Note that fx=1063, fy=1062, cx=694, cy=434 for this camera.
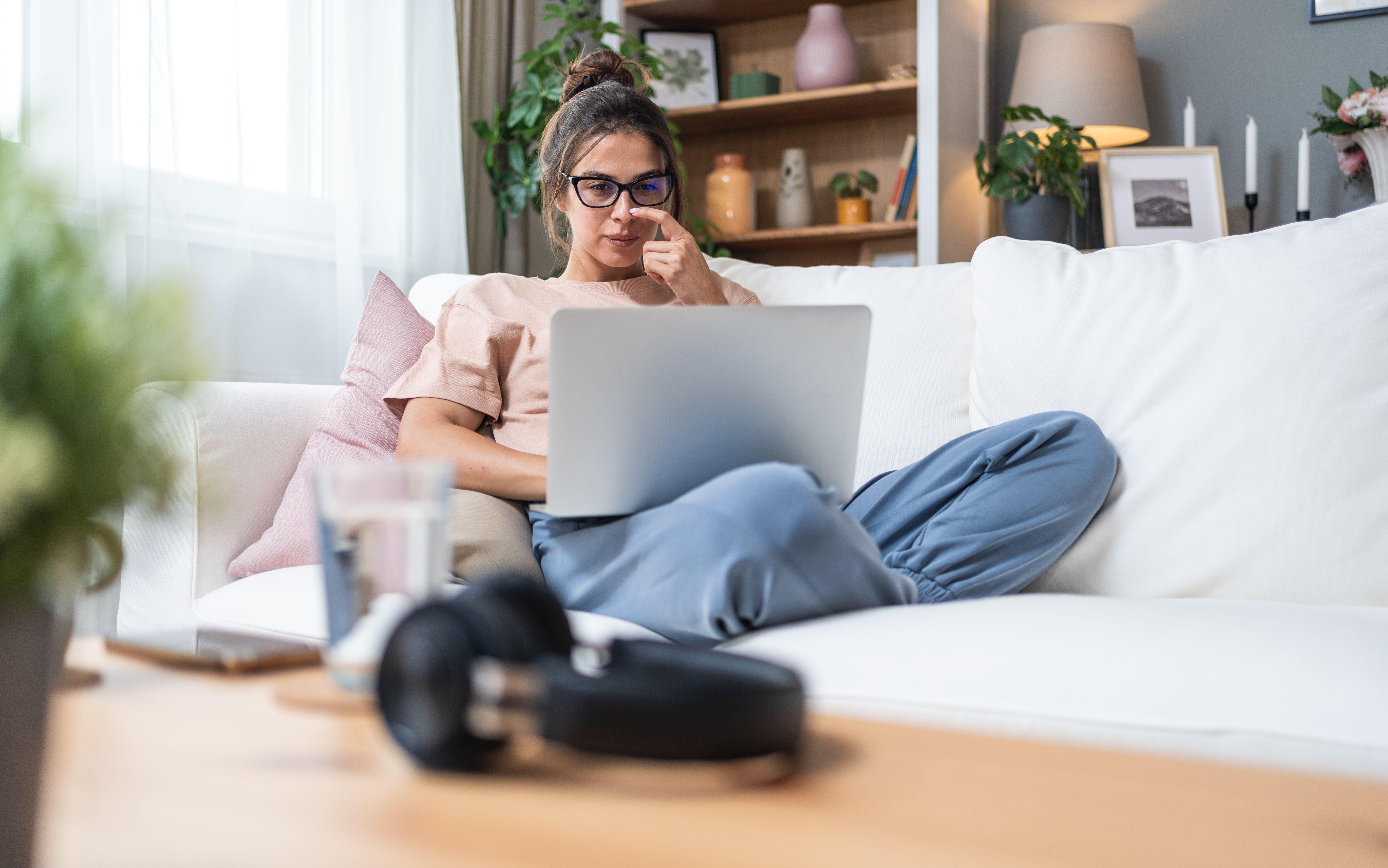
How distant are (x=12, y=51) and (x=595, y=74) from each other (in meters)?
0.93

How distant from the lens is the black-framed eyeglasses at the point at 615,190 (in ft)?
5.29

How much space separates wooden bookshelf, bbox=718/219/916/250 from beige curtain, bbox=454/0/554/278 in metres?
0.63

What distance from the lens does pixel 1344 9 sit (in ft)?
9.52

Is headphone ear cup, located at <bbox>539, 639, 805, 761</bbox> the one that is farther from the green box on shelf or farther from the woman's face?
the green box on shelf

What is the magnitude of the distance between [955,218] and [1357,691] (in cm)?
230

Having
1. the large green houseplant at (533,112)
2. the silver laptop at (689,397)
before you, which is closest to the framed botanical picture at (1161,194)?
the large green houseplant at (533,112)

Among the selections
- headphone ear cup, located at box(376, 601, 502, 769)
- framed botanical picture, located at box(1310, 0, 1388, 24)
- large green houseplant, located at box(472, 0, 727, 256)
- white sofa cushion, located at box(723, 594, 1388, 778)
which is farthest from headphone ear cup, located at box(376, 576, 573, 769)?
framed botanical picture, located at box(1310, 0, 1388, 24)

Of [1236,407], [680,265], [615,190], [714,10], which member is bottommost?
[1236,407]

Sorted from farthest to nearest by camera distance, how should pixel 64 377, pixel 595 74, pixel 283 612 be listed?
1. pixel 595 74
2. pixel 283 612
3. pixel 64 377

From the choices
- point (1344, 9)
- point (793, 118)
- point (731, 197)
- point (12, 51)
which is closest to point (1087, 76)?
point (1344, 9)

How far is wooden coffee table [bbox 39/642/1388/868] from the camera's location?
38 centimetres

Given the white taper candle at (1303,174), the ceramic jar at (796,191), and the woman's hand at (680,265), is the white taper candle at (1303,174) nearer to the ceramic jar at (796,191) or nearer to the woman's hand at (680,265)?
the ceramic jar at (796,191)

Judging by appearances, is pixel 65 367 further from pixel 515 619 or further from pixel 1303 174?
pixel 1303 174

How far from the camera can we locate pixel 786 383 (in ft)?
3.15
